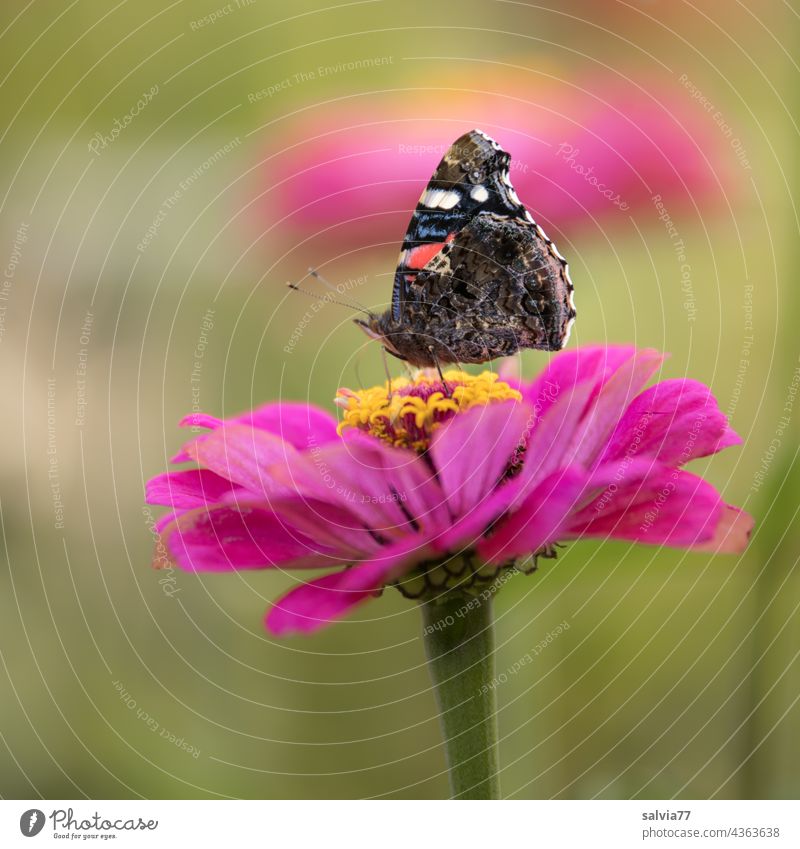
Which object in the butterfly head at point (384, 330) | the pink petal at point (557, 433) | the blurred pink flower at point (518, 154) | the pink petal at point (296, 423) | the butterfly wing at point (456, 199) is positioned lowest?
the pink petal at point (557, 433)

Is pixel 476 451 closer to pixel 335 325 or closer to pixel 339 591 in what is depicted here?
pixel 339 591

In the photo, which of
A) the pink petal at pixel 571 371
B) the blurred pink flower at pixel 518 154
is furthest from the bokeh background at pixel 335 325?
the pink petal at pixel 571 371

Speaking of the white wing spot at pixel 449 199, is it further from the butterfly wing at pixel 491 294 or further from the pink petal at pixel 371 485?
the pink petal at pixel 371 485

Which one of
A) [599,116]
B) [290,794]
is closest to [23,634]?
[290,794]

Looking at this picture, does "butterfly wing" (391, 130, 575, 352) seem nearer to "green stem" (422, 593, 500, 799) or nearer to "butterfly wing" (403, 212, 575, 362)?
"butterfly wing" (403, 212, 575, 362)

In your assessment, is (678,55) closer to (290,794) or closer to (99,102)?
(99,102)

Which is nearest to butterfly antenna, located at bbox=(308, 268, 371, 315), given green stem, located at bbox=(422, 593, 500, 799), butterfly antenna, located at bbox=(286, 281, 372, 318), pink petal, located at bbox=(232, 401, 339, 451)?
butterfly antenna, located at bbox=(286, 281, 372, 318)

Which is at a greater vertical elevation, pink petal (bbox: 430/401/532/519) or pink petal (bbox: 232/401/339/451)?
pink petal (bbox: 232/401/339/451)
